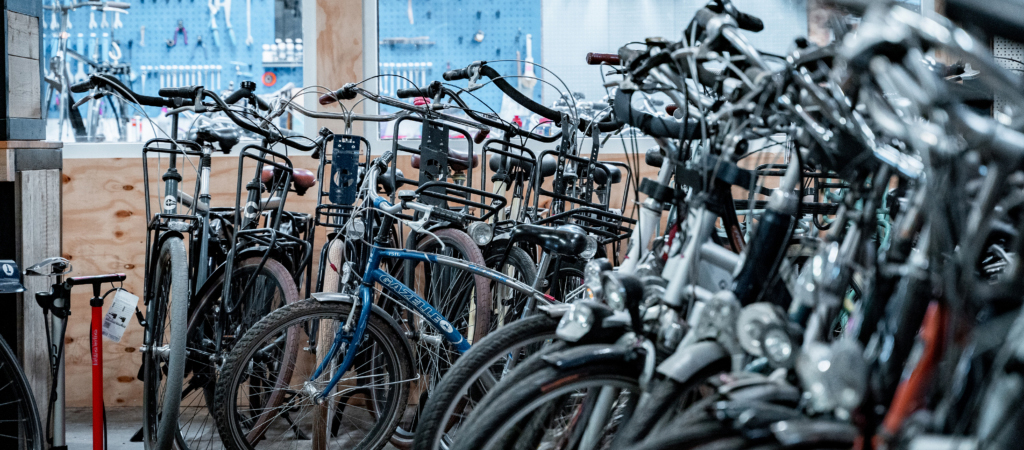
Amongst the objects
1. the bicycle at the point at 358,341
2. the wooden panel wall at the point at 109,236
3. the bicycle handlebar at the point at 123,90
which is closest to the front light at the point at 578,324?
the bicycle at the point at 358,341

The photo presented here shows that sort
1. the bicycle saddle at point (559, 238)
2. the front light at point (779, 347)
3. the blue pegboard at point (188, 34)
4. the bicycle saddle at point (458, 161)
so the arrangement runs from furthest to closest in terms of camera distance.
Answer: the blue pegboard at point (188, 34) < the bicycle saddle at point (458, 161) < the bicycle saddle at point (559, 238) < the front light at point (779, 347)

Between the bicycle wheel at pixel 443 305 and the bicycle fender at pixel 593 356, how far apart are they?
1120mm

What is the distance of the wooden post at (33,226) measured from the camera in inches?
96.7

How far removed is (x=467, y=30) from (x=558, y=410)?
8.78 feet

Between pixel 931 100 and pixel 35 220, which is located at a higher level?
pixel 931 100

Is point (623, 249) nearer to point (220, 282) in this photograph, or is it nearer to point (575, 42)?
point (575, 42)

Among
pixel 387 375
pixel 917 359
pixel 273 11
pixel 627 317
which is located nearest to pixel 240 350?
pixel 387 375

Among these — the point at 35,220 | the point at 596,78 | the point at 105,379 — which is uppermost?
the point at 596,78

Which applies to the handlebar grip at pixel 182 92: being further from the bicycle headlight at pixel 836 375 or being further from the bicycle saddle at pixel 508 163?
the bicycle headlight at pixel 836 375

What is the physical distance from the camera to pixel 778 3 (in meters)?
3.84

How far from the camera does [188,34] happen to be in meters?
3.83

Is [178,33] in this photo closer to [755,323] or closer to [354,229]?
[354,229]

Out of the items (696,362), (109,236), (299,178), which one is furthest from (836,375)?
(109,236)

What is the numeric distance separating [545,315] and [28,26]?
192 cm
